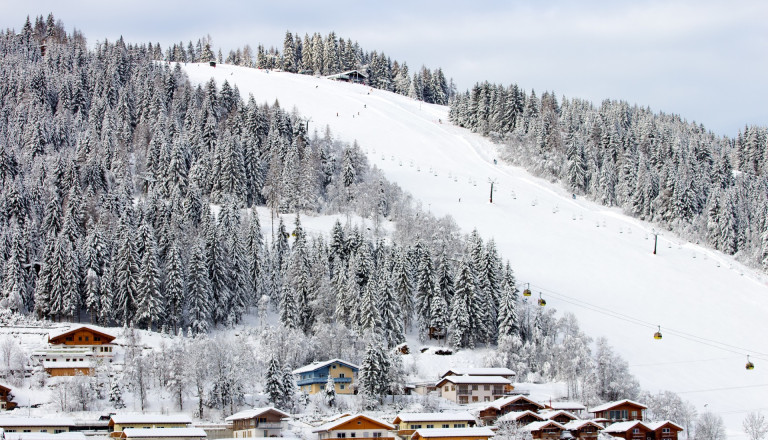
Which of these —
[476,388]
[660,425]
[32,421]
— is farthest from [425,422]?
[32,421]

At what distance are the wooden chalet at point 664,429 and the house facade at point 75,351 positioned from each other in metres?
44.3

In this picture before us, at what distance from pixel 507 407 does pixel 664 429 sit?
39.8ft

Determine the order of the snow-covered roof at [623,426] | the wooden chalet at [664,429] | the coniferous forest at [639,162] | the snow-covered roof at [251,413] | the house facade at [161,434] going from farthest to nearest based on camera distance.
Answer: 1. the coniferous forest at [639,162]
2. the wooden chalet at [664,429]
3. the snow-covered roof at [623,426]
4. the snow-covered roof at [251,413]
5. the house facade at [161,434]

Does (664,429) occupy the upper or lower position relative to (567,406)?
lower

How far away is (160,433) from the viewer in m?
55.3

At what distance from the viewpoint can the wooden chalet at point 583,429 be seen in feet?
215

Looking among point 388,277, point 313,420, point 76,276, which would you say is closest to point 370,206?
point 388,277

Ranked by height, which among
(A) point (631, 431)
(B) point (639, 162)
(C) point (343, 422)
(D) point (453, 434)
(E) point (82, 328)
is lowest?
(A) point (631, 431)

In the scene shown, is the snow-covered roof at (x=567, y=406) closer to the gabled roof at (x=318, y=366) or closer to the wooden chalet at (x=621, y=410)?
the wooden chalet at (x=621, y=410)

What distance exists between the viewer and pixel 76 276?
81.7 m

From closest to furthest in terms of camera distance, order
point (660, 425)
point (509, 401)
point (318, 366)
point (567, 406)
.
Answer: point (660, 425), point (509, 401), point (567, 406), point (318, 366)

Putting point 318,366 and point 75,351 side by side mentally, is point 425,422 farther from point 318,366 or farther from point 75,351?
point 75,351

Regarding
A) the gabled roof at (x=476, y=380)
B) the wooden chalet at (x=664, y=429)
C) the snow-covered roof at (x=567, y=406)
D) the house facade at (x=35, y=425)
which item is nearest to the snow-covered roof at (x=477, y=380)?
the gabled roof at (x=476, y=380)

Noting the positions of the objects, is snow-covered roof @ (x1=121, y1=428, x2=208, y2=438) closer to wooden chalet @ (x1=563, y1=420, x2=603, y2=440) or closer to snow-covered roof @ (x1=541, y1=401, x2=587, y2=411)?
wooden chalet @ (x1=563, y1=420, x2=603, y2=440)
